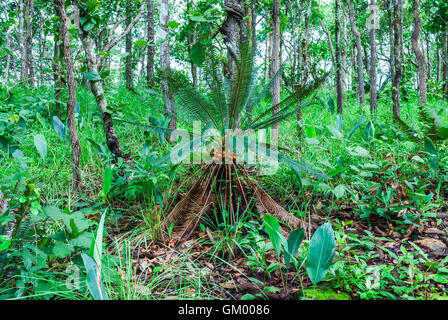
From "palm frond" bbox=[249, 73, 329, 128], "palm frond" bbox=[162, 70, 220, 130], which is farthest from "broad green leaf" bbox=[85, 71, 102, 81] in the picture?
"palm frond" bbox=[249, 73, 329, 128]

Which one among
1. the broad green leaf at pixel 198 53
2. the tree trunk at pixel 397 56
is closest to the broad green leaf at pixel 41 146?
the broad green leaf at pixel 198 53

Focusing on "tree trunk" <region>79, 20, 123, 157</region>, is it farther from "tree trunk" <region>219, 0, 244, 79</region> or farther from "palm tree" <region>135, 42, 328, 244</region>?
"tree trunk" <region>219, 0, 244, 79</region>

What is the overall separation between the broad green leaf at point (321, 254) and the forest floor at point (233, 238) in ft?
0.37

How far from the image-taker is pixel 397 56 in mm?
3174

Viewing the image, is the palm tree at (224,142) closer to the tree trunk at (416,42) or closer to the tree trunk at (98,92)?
the tree trunk at (98,92)

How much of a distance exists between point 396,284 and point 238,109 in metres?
1.20

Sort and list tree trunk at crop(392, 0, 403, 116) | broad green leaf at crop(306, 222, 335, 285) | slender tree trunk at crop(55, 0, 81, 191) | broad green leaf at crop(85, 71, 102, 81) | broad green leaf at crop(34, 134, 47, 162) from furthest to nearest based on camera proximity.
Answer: tree trunk at crop(392, 0, 403, 116) → broad green leaf at crop(85, 71, 102, 81) → broad green leaf at crop(34, 134, 47, 162) → slender tree trunk at crop(55, 0, 81, 191) → broad green leaf at crop(306, 222, 335, 285)

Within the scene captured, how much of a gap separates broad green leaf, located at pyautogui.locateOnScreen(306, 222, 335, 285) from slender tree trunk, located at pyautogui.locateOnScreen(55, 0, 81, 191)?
165 centimetres

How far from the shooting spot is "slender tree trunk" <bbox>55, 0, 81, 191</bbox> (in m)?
1.94

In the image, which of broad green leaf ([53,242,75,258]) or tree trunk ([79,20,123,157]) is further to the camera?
tree trunk ([79,20,123,157])

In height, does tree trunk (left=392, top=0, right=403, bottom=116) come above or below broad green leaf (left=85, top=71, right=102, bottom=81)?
above

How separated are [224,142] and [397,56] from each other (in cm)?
245

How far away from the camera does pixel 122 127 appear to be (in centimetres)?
341

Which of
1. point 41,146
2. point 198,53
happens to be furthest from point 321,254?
point 41,146
